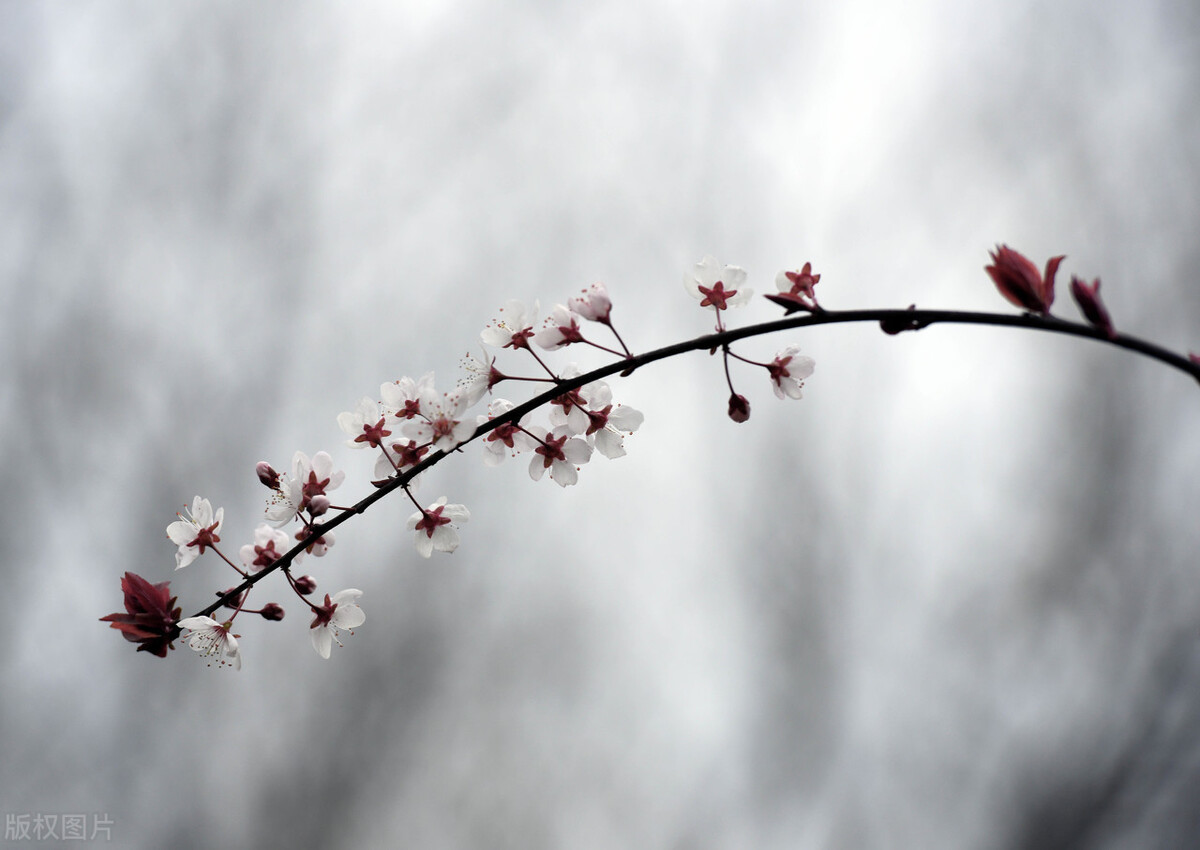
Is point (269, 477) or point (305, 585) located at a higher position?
point (269, 477)

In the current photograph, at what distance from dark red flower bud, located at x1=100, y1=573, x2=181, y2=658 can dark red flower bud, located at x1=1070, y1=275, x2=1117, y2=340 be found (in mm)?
1136

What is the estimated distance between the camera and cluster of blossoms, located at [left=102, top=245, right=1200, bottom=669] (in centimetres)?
103

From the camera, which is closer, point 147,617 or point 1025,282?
point 1025,282

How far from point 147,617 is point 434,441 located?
0.44 metres

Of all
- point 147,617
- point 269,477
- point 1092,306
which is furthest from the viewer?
point 269,477

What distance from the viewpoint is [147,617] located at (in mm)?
1006

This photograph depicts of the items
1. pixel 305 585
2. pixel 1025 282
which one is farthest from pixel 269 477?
pixel 1025 282

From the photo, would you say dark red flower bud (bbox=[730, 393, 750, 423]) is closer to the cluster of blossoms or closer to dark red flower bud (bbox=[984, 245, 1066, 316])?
the cluster of blossoms

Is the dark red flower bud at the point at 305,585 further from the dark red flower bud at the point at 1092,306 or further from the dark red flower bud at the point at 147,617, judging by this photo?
the dark red flower bud at the point at 1092,306

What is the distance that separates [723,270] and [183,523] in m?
0.93

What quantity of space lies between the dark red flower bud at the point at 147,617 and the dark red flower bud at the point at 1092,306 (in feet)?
3.73

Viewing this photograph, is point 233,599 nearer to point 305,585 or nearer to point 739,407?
point 305,585

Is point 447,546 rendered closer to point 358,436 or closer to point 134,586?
point 358,436

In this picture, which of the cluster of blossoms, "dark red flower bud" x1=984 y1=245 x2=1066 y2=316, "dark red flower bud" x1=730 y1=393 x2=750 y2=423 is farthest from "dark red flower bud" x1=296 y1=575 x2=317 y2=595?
"dark red flower bud" x1=984 y1=245 x2=1066 y2=316
